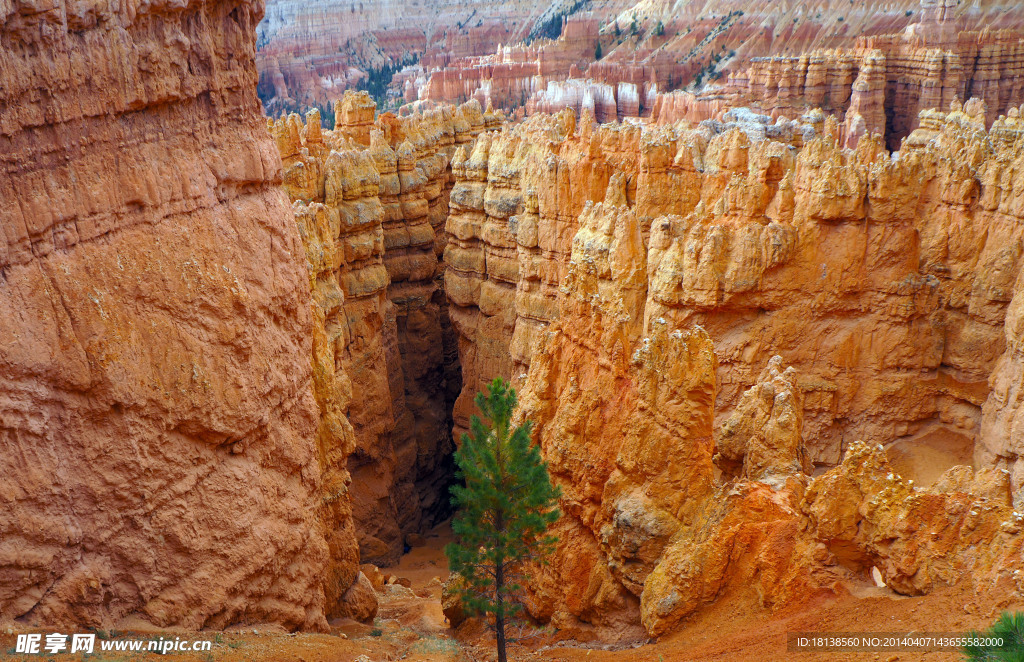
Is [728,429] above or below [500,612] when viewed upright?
above

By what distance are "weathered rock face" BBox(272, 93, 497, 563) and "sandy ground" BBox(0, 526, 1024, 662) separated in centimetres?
720

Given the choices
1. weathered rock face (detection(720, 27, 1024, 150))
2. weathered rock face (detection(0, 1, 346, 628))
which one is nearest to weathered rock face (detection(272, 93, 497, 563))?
weathered rock face (detection(0, 1, 346, 628))

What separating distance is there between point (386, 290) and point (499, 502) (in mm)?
14680

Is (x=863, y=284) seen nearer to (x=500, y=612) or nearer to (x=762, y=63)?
(x=500, y=612)

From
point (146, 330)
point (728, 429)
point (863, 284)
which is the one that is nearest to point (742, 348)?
point (863, 284)

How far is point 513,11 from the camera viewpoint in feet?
332

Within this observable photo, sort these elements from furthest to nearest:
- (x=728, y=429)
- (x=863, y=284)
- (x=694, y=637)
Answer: (x=863, y=284)
(x=728, y=429)
(x=694, y=637)

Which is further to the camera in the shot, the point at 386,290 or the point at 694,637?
the point at 386,290

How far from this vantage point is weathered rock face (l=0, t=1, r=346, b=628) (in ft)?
26.5

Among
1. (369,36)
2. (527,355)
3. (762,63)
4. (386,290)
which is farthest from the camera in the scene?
(369,36)

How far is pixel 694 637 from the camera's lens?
35.2 feet

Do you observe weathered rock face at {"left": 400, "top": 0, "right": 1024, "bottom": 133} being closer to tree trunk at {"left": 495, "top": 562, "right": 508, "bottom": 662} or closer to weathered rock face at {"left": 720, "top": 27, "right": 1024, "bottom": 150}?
weathered rock face at {"left": 720, "top": 27, "right": 1024, "bottom": 150}

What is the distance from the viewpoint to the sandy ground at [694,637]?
26.6 ft

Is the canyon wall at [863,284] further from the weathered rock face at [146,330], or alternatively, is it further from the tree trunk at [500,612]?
the weathered rock face at [146,330]
